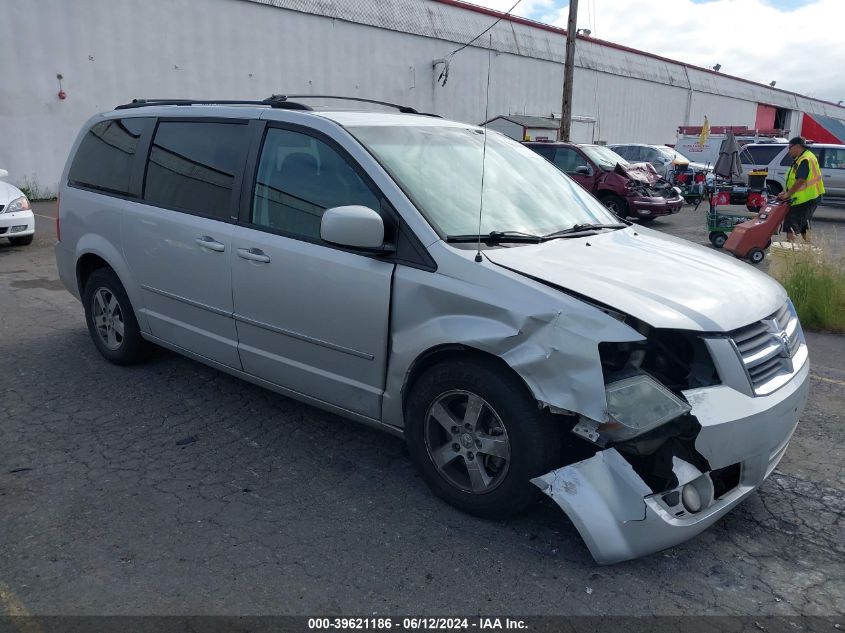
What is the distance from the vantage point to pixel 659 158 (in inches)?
867

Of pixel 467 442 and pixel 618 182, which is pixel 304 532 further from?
pixel 618 182

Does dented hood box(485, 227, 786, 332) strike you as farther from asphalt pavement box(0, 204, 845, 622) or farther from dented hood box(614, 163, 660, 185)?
dented hood box(614, 163, 660, 185)

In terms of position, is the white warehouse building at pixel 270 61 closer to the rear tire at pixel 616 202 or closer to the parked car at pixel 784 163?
the rear tire at pixel 616 202

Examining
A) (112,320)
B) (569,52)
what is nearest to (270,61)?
(569,52)

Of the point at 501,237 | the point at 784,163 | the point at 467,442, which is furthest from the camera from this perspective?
the point at 784,163

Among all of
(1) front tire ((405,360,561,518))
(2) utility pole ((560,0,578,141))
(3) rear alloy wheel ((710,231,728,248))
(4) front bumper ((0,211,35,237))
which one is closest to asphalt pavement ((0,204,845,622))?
(1) front tire ((405,360,561,518))

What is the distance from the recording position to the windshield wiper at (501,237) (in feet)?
10.9

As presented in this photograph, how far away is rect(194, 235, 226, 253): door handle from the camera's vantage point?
4.01 m

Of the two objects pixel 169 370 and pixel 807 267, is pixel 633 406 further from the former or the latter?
pixel 807 267

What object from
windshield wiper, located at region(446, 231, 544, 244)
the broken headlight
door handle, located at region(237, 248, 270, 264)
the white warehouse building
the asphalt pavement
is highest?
the white warehouse building

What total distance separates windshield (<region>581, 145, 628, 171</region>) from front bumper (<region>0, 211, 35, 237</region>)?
Answer: 36.4ft

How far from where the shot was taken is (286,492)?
3.48 m

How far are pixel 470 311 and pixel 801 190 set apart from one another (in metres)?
9.53

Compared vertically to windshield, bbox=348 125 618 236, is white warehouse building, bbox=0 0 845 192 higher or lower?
higher
